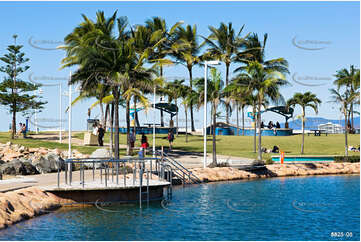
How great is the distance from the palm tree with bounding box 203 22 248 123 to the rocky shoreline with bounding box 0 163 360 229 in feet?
82.5

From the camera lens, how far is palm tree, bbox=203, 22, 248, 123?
63625mm

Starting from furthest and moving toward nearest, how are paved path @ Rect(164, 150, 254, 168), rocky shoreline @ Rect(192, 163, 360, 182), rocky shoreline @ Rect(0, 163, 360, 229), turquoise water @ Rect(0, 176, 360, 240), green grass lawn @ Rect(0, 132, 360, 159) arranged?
green grass lawn @ Rect(0, 132, 360, 159)
paved path @ Rect(164, 150, 254, 168)
rocky shoreline @ Rect(192, 163, 360, 182)
rocky shoreline @ Rect(0, 163, 360, 229)
turquoise water @ Rect(0, 176, 360, 240)

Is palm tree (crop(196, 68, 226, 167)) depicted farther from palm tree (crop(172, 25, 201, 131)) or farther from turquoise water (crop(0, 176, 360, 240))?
palm tree (crop(172, 25, 201, 131))

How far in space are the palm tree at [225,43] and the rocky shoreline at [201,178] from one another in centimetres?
2515

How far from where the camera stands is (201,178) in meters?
33.4

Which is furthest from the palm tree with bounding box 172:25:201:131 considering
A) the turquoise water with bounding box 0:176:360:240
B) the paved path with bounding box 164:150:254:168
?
the turquoise water with bounding box 0:176:360:240

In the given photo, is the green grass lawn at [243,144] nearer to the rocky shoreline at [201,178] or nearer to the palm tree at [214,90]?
the rocky shoreline at [201,178]

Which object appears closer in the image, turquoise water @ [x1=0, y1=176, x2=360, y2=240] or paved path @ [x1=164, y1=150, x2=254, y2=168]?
turquoise water @ [x1=0, y1=176, x2=360, y2=240]

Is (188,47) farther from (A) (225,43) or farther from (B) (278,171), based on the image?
(B) (278,171)

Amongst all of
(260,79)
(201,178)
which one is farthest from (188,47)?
(201,178)

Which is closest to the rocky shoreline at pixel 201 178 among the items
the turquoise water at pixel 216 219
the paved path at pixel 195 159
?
the turquoise water at pixel 216 219

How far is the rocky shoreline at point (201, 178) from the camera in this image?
20.0m

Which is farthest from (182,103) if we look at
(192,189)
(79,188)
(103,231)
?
(103,231)

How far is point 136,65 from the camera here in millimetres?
35281
